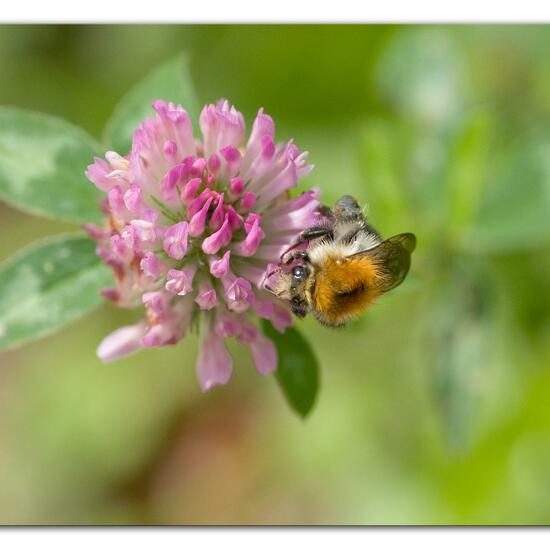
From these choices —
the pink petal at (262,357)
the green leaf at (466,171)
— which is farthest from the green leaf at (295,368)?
the green leaf at (466,171)

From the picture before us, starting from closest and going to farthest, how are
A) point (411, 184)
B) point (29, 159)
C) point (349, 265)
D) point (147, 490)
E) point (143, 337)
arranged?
point (349, 265), point (143, 337), point (29, 159), point (411, 184), point (147, 490)

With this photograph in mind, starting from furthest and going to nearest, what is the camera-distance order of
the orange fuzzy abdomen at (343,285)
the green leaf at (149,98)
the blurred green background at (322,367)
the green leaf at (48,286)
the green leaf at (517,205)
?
1. the blurred green background at (322,367)
2. the green leaf at (517,205)
3. the green leaf at (149,98)
4. the green leaf at (48,286)
5. the orange fuzzy abdomen at (343,285)

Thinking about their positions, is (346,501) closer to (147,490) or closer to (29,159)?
(147,490)
